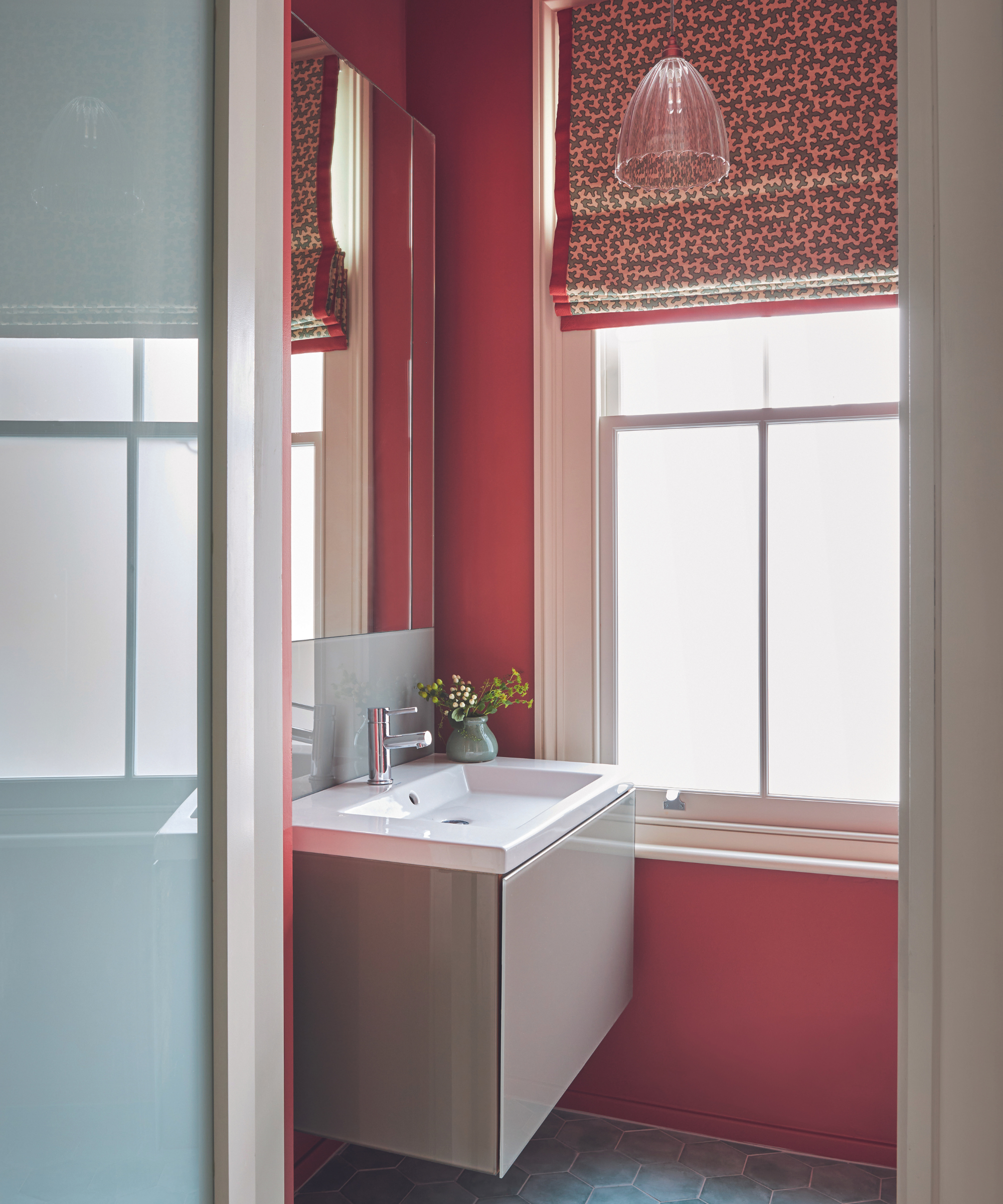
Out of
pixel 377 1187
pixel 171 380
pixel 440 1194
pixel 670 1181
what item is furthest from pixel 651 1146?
pixel 171 380

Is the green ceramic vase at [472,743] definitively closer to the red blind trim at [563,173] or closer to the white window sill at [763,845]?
the white window sill at [763,845]

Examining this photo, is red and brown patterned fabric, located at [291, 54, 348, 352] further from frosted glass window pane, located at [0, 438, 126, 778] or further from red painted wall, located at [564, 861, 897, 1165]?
red painted wall, located at [564, 861, 897, 1165]

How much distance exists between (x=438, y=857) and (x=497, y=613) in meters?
1.05

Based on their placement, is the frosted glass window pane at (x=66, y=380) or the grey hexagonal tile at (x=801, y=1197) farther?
the grey hexagonal tile at (x=801, y=1197)

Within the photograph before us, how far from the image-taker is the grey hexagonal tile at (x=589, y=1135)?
2.23m

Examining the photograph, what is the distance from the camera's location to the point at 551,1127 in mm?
2314

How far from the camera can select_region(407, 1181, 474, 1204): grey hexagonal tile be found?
2.01m

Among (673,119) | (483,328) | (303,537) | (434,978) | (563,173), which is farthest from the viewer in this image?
(483,328)

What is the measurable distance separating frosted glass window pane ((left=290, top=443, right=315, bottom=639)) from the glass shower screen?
88cm

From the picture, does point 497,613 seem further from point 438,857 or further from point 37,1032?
point 37,1032

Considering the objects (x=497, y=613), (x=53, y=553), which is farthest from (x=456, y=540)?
(x=53, y=553)

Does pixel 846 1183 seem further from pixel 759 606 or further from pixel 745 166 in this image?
pixel 745 166

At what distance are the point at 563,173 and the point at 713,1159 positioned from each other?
2.41 meters

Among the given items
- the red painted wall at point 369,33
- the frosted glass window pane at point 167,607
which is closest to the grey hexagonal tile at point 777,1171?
the frosted glass window pane at point 167,607
